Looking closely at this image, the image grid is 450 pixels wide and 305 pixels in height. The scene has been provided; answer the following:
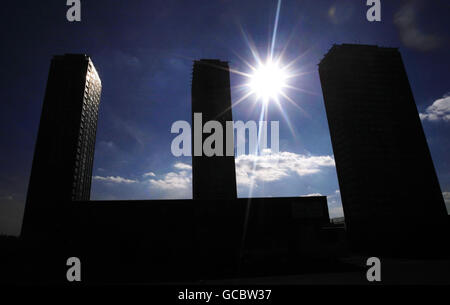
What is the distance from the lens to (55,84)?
2953 inches

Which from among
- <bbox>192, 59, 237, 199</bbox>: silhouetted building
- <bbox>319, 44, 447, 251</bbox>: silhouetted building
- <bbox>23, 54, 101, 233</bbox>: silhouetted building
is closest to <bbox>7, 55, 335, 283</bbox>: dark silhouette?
<bbox>319, 44, 447, 251</bbox>: silhouetted building

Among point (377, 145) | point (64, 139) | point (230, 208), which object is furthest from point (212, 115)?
point (230, 208)

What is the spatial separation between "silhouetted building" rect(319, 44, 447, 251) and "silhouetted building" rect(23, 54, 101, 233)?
8457cm

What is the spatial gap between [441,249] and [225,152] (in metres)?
66.2

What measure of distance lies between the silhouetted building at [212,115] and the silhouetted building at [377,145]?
39.7 m

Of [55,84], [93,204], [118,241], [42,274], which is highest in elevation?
[55,84]

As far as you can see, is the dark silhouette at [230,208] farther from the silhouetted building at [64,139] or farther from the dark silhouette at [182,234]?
the silhouetted building at [64,139]

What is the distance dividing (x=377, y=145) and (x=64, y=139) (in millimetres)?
104697

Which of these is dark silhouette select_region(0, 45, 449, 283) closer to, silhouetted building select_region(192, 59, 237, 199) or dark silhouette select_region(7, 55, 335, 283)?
dark silhouette select_region(7, 55, 335, 283)

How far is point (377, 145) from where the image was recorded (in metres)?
72.4

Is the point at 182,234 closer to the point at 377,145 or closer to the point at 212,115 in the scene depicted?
the point at 212,115

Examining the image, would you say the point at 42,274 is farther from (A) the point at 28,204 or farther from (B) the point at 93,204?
(A) the point at 28,204

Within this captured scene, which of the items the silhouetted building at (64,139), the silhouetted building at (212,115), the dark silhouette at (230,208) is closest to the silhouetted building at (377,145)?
the dark silhouette at (230,208)
